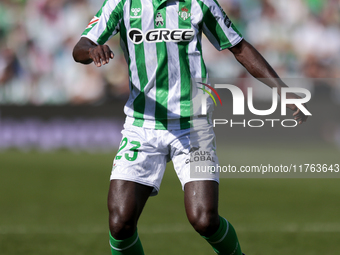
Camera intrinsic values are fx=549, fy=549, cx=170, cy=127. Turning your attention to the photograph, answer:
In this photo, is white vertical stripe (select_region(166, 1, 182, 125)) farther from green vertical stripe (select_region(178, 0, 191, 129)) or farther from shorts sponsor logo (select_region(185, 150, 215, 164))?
shorts sponsor logo (select_region(185, 150, 215, 164))

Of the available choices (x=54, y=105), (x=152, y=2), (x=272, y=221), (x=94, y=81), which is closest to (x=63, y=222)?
(x=272, y=221)

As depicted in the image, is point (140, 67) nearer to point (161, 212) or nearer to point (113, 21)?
point (113, 21)

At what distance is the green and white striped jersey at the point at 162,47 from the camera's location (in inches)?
141

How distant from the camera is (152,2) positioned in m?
3.62

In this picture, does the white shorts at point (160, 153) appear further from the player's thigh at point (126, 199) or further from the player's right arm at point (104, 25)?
the player's right arm at point (104, 25)

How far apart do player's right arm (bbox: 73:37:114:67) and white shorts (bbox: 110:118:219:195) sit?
594 millimetres

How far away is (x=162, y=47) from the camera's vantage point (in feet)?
11.7

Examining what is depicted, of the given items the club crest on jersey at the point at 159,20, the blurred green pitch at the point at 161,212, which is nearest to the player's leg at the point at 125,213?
the club crest on jersey at the point at 159,20

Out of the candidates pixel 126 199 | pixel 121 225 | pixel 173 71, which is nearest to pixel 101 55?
pixel 173 71

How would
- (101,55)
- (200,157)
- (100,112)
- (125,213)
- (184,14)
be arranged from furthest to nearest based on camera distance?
1. (100,112)
2. (184,14)
3. (200,157)
4. (125,213)
5. (101,55)

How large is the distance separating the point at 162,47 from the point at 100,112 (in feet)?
33.0

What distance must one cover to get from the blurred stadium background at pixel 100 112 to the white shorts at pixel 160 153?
11.9ft

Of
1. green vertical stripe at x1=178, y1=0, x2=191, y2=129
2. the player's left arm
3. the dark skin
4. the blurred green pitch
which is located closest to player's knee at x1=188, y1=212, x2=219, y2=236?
the dark skin

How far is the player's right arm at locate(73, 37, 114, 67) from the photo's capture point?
3.05 meters
